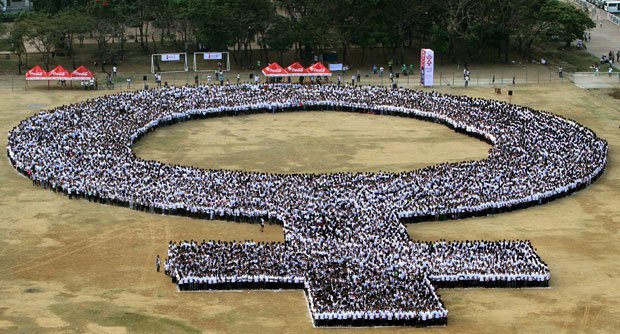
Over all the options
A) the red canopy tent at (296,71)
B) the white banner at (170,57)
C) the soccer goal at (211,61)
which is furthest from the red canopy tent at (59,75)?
the red canopy tent at (296,71)

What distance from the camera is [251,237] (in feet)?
205

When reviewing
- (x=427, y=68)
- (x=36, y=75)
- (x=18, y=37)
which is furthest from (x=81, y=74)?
(x=427, y=68)

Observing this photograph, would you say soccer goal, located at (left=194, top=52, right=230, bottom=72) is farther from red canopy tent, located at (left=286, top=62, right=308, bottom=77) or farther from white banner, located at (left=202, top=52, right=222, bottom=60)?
red canopy tent, located at (left=286, top=62, right=308, bottom=77)

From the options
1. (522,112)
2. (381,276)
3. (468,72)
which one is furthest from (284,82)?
(381,276)

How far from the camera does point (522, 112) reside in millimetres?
87625

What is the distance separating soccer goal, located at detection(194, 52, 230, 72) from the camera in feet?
359

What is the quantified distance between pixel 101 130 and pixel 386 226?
27960 millimetres

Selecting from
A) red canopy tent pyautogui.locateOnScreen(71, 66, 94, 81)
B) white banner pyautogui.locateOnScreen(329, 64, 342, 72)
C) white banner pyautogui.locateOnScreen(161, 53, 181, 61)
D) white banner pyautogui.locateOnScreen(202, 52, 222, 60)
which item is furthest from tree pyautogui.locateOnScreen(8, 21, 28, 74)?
white banner pyautogui.locateOnScreen(329, 64, 342, 72)

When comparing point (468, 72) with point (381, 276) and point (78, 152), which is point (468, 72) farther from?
point (381, 276)

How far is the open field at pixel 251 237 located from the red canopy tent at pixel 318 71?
35.5ft

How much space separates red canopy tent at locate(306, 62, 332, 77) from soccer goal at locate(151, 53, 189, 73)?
13721 mm

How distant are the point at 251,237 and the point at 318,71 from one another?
138 ft

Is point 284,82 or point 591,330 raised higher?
point 284,82

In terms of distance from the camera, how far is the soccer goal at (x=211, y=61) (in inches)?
4311
